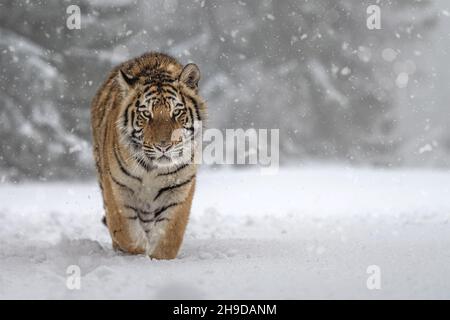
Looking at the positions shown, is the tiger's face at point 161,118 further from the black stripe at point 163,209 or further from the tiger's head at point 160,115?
the black stripe at point 163,209

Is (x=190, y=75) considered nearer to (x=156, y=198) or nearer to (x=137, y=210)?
(x=156, y=198)

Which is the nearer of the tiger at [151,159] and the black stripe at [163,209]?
the tiger at [151,159]

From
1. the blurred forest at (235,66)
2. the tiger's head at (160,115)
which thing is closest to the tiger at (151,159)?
the tiger's head at (160,115)

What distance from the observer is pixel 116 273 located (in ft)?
16.0

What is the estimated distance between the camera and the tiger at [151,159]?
18.0 feet

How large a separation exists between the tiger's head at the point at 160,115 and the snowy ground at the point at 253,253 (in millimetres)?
812

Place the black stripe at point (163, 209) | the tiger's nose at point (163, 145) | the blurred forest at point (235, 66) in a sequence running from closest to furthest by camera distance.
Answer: the tiger's nose at point (163, 145)
the black stripe at point (163, 209)
the blurred forest at point (235, 66)

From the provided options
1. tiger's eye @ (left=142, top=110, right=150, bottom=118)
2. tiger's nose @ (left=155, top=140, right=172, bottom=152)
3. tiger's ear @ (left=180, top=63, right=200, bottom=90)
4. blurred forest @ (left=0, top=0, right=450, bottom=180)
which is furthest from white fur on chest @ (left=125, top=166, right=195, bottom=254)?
blurred forest @ (left=0, top=0, right=450, bottom=180)

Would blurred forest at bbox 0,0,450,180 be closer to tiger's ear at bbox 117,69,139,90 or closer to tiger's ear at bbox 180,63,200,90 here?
tiger's ear at bbox 117,69,139,90

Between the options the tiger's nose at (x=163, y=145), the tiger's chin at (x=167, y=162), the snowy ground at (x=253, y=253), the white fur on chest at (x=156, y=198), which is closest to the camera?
the snowy ground at (x=253, y=253)

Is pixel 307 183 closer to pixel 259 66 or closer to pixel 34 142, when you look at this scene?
pixel 259 66

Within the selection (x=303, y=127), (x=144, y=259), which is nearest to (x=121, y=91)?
(x=144, y=259)

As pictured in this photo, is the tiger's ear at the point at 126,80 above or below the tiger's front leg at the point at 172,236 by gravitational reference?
above

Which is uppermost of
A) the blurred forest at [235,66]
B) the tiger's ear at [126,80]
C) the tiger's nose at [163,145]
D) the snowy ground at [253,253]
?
the blurred forest at [235,66]
